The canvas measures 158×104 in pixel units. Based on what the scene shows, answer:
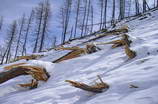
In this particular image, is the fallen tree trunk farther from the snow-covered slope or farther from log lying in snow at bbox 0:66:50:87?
the snow-covered slope

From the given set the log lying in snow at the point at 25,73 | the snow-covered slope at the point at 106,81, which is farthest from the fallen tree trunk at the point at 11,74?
the snow-covered slope at the point at 106,81

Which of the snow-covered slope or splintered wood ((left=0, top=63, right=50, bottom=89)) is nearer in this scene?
the snow-covered slope

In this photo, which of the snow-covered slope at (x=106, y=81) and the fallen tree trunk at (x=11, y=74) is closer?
the snow-covered slope at (x=106, y=81)

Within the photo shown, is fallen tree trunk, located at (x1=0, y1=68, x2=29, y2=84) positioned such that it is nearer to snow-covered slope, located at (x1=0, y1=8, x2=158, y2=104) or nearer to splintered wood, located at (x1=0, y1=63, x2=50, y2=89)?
splintered wood, located at (x1=0, y1=63, x2=50, y2=89)

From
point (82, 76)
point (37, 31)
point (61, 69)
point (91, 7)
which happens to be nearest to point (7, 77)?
point (61, 69)

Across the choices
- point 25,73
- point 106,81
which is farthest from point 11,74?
point 106,81

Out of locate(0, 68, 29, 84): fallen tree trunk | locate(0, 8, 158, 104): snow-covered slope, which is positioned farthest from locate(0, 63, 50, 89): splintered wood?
locate(0, 8, 158, 104): snow-covered slope

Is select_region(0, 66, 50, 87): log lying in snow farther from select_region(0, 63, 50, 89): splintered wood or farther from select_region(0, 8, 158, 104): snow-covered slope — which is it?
select_region(0, 8, 158, 104): snow-covered slope

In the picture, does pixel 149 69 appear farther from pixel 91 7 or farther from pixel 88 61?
pixel 91 7

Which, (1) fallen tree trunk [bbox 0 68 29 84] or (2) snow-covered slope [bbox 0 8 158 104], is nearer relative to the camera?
(2) snow-covered slope [bbox 0 8 158 104]

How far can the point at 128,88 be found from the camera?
8.71 feet

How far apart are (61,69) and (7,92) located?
1538 mm

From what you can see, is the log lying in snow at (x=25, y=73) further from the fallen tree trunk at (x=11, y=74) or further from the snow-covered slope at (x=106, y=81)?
the snow-covered slope at (x=106, y=81)

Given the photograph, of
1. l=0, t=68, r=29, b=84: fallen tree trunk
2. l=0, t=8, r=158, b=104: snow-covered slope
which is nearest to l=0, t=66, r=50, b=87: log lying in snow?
l=0, t=68, r=29, b=84: fallen tree trunk
